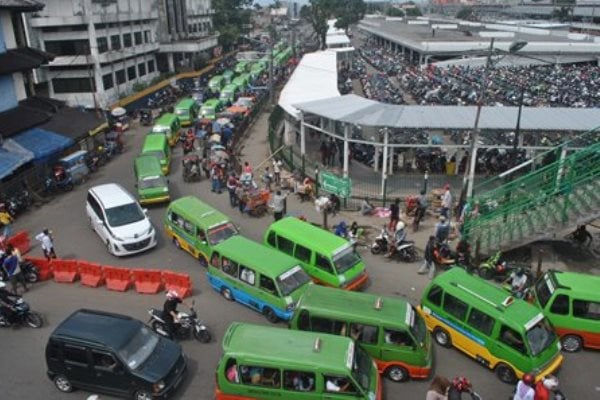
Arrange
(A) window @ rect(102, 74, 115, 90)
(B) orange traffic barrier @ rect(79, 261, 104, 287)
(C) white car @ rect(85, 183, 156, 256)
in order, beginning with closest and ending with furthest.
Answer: (B) orange traffic barrier @ rect(79, 261, 104, 287) < (C) white car @ rect(85, 183, 156, 256) < (A) window @ rect(102, 74, 115, 90)

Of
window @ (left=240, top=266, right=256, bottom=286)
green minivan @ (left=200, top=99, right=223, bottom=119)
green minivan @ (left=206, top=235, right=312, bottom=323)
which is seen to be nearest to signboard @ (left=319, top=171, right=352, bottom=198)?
green minivan @ (left=206, top=235, right=312, bottom=323)

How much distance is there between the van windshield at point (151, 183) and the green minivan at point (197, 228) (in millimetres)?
4574

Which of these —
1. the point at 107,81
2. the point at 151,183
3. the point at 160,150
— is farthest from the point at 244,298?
the point at 107,81

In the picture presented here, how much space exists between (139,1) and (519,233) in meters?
51.7

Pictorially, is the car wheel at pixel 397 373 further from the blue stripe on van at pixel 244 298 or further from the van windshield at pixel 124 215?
the van windshield at pixel 124 215

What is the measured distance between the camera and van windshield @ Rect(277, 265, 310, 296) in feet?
45.4

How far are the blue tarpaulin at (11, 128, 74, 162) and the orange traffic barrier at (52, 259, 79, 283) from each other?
1073cm

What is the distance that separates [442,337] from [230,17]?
84.5 meters

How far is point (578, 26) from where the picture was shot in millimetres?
103000

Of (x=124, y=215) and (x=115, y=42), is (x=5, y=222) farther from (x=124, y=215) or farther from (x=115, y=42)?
(x=115, y=42)

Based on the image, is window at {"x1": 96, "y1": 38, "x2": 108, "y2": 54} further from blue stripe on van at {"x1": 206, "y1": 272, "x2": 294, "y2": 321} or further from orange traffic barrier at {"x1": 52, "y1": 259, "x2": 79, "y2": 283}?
blue stripe on van at {"x1": 206, "y1": 272, "x2": 294, "y2": 321}

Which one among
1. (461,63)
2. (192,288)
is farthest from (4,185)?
(461,63)

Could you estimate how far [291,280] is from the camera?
1412 centimetres

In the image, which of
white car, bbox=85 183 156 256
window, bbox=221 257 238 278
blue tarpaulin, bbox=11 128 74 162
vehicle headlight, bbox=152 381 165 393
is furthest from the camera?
blue tarpaulin, bbox=11 128 74 162
